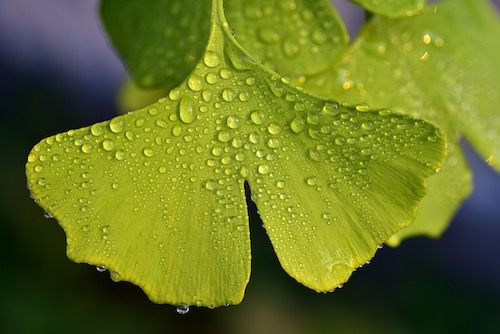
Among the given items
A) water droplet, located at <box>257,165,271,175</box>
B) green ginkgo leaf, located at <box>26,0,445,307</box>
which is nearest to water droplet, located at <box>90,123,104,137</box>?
green ginkgo leaf, located at <box>26,0,445,307</box>

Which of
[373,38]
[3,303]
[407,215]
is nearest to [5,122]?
[3,303]

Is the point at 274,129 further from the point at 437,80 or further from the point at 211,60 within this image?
the point at 437,80

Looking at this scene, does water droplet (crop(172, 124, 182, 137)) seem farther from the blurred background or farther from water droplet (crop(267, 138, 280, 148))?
the blurred background

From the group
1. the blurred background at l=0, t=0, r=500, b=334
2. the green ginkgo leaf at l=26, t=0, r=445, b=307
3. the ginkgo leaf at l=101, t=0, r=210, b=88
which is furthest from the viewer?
the blurred background at l=0, t=0, r=500, b=334

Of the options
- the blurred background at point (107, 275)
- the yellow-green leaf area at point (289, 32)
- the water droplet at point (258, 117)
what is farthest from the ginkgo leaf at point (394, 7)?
the blurred background at point (107, 275)

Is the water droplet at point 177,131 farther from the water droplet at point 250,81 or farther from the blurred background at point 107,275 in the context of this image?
the blurred background at point 107,275

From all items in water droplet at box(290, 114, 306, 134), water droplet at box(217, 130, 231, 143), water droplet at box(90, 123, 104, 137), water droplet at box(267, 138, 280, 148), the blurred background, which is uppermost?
water droplet at box(290, 114, 306, 134)
